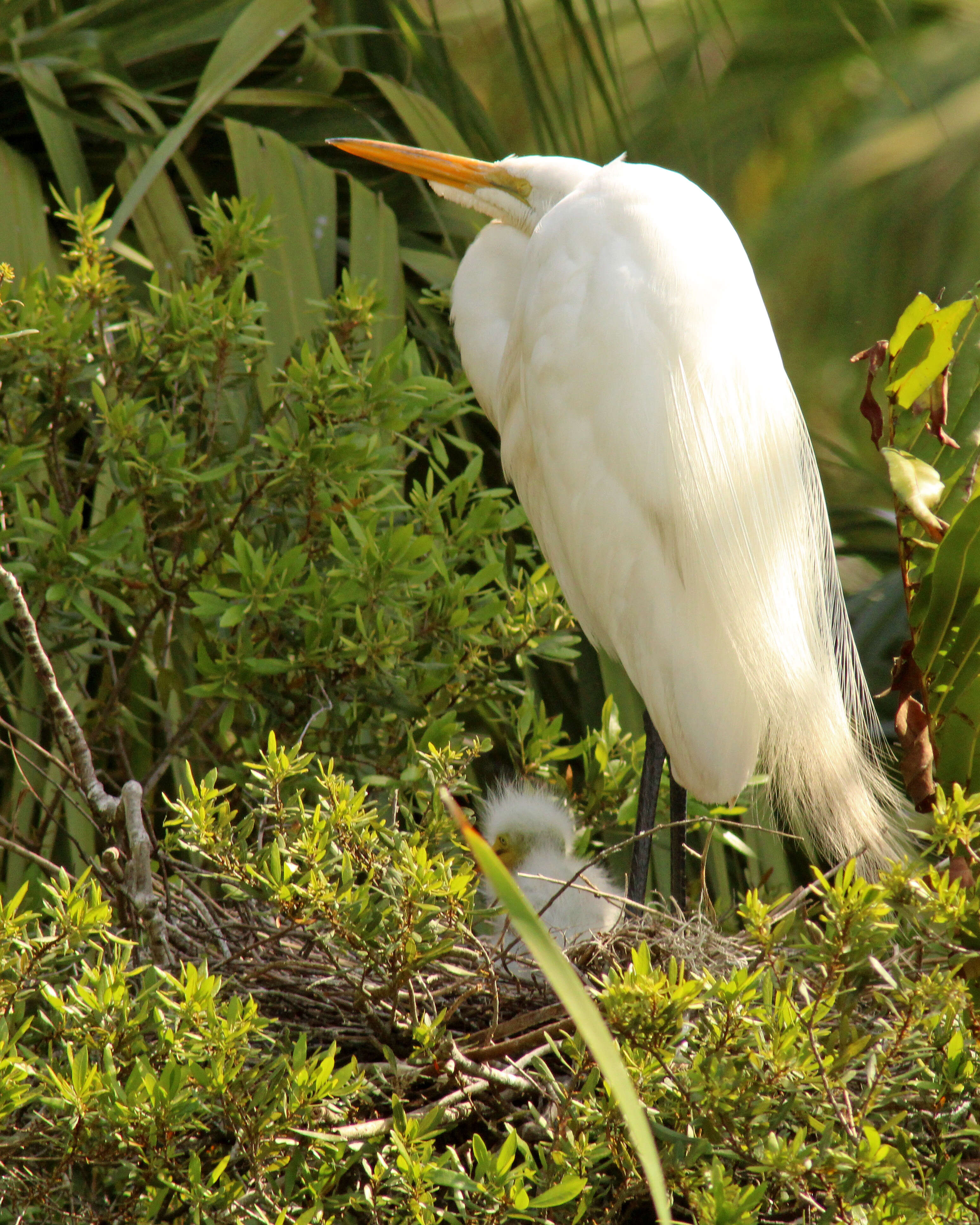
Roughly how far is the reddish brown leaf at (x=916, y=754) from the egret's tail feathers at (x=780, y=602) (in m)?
0.27

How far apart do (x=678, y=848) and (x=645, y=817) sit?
10cm

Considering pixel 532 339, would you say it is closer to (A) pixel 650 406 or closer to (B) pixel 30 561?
(A) pixel 650 406

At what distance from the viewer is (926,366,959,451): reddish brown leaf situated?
3.88ft

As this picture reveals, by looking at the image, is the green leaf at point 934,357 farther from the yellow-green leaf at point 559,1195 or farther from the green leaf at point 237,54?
the green leaf at point 237,54

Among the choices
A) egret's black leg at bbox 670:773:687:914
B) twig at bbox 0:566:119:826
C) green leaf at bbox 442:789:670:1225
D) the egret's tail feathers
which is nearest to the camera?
green leaf at bbox 442:789:670:1225

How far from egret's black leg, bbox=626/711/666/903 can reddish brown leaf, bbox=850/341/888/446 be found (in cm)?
49

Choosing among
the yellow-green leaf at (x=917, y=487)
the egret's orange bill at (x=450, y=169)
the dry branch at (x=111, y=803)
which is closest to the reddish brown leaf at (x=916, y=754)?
the yellow-green leaf at (x=917, y=487)

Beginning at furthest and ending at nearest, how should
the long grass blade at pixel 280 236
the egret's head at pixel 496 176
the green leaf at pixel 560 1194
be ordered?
the egret's head at pixel 496 176, the long grass blade at pixel 280 236, the green leaf at pixel 560 1194

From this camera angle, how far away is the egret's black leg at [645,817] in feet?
4.84

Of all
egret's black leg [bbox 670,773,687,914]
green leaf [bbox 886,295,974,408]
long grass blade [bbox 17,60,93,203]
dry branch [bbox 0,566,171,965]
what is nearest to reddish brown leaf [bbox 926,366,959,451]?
green leaf [bbox 886,295,974,408]

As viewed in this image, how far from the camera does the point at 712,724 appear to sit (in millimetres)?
1456

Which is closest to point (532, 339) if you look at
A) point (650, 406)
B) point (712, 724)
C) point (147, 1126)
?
point (650, 406)

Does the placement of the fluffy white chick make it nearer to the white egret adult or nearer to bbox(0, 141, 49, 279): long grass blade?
the white egret adult

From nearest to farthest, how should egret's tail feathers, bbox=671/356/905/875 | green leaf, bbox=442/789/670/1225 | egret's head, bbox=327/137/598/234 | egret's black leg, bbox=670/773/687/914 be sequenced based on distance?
green leaf, bbox=442/789/670/1225 → egret's tail feathers, bbox=671/356/905/875 → egret's black leg, bbox=670/773/687/914 → egret's head, bbox=327/137/598/234
